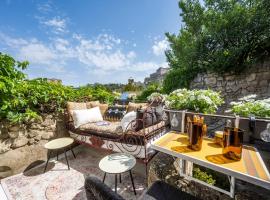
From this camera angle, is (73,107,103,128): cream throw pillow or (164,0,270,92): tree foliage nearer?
(73,107,103,128): cream throw pillow

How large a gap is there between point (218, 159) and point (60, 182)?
2.41 meters

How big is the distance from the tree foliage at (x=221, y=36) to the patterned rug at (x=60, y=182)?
15.3 ft

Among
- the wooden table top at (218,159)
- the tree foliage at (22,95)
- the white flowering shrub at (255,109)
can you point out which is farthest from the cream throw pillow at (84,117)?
the white flowering shrub at (255,109)

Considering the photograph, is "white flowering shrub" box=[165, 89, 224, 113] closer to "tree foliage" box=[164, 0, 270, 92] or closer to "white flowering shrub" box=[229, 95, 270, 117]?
"white flowering shrub" box=[229, 95, 270, 117]

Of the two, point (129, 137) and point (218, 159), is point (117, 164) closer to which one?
point (129, 137)

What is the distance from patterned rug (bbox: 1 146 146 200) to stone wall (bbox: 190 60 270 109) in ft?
14.7

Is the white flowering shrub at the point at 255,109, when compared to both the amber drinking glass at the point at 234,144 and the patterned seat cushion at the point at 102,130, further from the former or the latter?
the patterned seat cushion at the point at 102,130

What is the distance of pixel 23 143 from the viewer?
8.25 feet

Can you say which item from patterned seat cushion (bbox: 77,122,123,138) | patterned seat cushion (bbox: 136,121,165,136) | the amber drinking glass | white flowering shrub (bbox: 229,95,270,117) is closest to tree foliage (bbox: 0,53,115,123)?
patterned seat cushion (bbox: 77,122,123,138)

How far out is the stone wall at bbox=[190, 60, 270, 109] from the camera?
4.25 metres

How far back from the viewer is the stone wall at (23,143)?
230cm

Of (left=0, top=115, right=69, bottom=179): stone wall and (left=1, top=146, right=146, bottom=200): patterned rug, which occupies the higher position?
(left=0, top=115, right=69, bottom=179): stone wall

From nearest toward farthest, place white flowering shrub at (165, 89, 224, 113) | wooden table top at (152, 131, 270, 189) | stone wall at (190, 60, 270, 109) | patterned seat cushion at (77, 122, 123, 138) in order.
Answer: wooden table top at (152, 131, 270, 189)
white flowering shrub at (165, 89, 224, 113)
patterned seat cushion at (77, 122, 123, 138)
stone wall at (190, 60, 270, 109)

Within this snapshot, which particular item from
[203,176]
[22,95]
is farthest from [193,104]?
[22,95]
